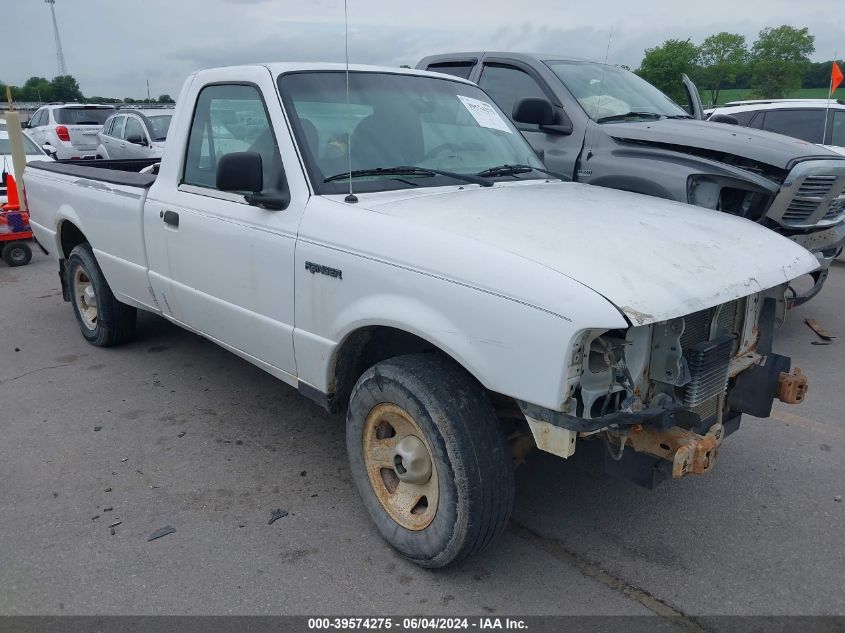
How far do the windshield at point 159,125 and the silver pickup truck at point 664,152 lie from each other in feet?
27.7

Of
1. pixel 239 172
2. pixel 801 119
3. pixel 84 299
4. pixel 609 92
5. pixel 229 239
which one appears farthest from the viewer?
pixel 801 119

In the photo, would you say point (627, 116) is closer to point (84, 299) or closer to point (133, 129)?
point (84, 299)

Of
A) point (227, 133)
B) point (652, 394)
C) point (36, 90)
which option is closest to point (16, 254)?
point (227, 133)

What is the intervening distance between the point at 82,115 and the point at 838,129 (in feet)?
52.2

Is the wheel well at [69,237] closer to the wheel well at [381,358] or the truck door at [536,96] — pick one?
the wheel well at [381,358]

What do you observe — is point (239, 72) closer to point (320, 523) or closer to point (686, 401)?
point (320, 523)

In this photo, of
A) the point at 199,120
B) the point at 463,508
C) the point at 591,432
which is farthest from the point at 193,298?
the point at 591,432

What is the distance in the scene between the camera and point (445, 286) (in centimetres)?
261

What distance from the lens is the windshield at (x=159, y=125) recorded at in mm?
13383

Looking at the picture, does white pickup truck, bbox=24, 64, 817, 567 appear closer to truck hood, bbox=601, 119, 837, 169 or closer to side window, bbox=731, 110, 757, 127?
truck hood, bbox=601, 119, 837, 169

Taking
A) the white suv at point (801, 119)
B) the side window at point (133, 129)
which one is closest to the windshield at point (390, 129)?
the white suv at point (801, 119)

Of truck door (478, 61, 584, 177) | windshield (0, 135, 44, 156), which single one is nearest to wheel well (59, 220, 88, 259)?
truck door (478, 61, 584, 177)

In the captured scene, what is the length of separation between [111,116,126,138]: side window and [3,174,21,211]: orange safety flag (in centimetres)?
593

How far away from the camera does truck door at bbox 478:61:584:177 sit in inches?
243
